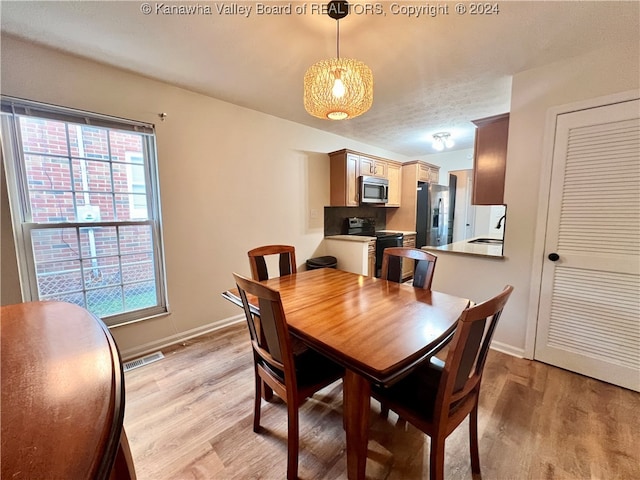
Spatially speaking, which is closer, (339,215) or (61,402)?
(61,402)

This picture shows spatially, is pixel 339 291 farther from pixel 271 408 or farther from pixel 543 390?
pixel 543 390

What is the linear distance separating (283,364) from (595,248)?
2.42m

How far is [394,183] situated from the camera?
15.1ft

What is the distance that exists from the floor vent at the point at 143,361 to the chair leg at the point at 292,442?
1.63 metres

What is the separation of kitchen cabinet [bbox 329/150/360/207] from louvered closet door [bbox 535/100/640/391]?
88.2 inches

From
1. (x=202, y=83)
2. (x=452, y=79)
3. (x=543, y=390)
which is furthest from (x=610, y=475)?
(x=202, y=83)

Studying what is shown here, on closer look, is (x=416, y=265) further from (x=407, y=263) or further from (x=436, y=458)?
(x=407, y=263)

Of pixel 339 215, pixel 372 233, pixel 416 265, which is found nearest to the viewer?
pixel 416 265

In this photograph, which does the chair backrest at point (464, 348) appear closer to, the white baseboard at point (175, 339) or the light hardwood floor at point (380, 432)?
the light hardwood floor at point (380, 432)

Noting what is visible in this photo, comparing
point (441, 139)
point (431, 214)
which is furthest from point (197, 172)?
point (431, 214)

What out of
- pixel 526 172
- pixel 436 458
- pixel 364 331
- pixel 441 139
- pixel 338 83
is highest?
pixel 441 139

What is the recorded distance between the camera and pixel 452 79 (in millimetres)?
2318

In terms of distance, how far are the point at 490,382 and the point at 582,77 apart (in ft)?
7.82

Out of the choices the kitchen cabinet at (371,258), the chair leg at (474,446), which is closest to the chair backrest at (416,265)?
the chair leg at (474,446)
